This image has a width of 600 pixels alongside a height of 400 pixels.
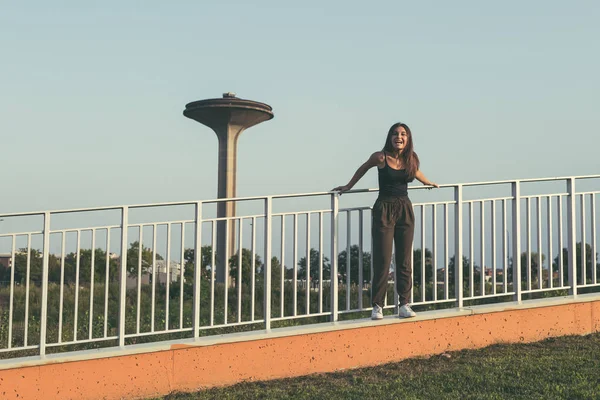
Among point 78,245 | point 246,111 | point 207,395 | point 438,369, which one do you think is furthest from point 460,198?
point 246,111

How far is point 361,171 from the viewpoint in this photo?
7359 mm

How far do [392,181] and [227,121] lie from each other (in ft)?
87.9

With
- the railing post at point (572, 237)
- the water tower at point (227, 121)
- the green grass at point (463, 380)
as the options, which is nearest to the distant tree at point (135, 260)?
the green grass at point (463, 380)

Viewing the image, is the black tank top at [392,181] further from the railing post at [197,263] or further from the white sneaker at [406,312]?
the railing post at [197,263]

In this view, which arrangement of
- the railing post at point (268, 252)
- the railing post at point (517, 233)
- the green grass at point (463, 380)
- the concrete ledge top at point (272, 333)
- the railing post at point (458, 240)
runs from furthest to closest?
the railing post at point (517, 233) → the railing post at point (458, 240) → the railing post at point (268, 252) → the concrete ledge top at point (272, 333) → the green grass at point (463, 380)

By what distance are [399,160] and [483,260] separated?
5.20 ft

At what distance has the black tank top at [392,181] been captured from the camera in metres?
7.29

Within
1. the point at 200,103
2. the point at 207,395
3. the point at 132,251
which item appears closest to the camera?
the point at 207,395

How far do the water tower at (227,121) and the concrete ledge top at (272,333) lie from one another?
78.6 feet

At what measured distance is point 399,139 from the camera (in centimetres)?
722

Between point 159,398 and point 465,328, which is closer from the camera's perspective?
point 159,398

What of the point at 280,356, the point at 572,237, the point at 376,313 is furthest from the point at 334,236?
the point at 572,237

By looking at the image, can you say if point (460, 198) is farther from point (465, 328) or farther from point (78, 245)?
point (78, 245)

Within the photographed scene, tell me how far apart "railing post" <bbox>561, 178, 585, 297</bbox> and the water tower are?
77.7 ft
